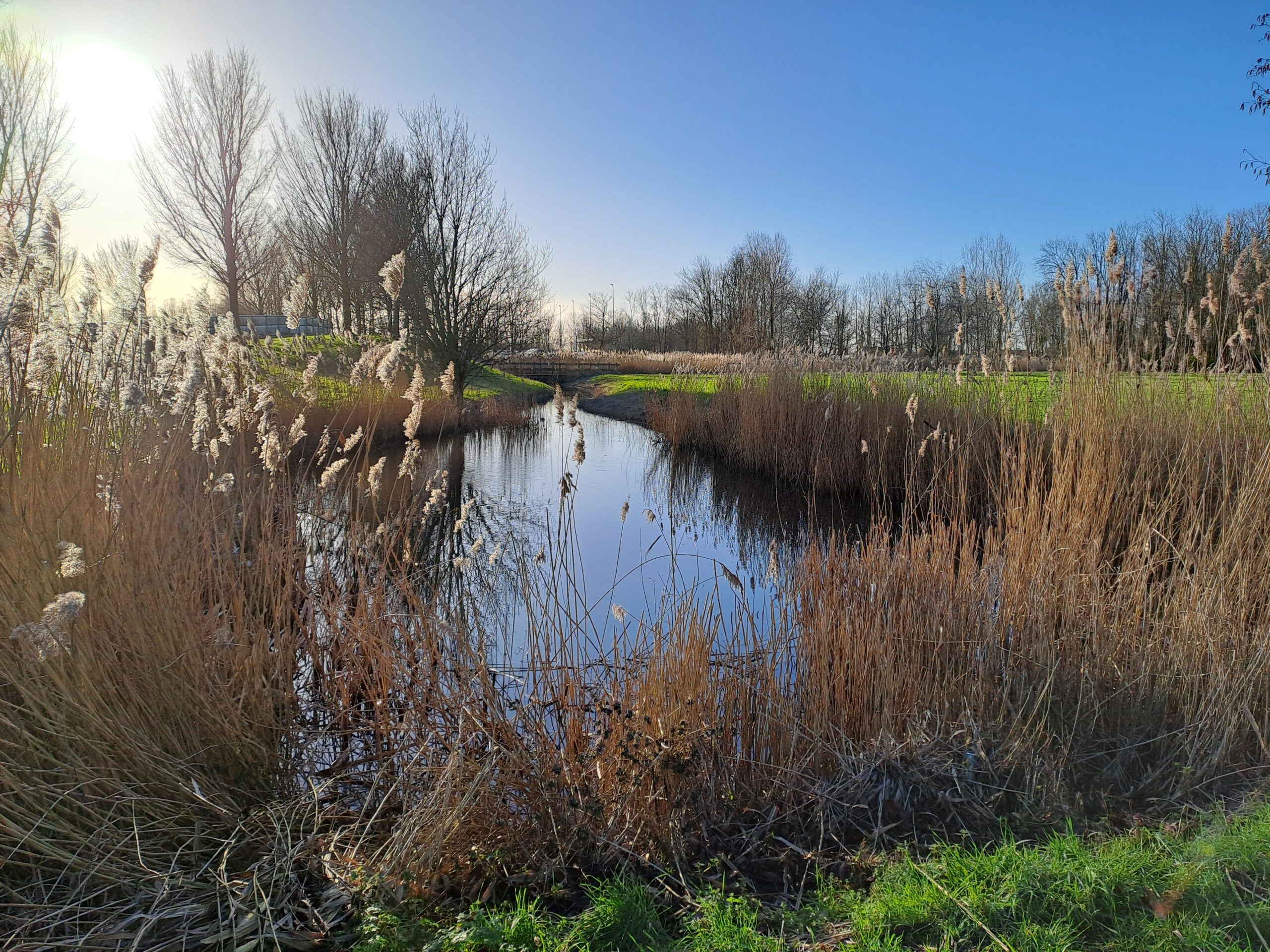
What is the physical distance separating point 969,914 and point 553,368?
29576 millimetres

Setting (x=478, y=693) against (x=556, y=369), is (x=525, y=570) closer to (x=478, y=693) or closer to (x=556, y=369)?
(x=478, y=693)

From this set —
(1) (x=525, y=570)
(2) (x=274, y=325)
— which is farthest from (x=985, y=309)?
(2) (x=274, y=325)

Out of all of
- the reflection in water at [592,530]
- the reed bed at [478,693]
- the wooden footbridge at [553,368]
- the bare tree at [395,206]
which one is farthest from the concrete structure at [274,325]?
the reed bed at [478,693]

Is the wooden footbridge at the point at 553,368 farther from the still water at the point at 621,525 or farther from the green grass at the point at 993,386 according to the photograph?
the still water at the point at 621,525

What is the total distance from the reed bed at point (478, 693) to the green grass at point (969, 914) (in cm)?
26

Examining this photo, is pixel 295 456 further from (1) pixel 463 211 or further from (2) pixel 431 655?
(1) pixel 463 211

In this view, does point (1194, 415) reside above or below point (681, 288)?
below

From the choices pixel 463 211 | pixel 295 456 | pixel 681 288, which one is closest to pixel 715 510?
pixel 295 456

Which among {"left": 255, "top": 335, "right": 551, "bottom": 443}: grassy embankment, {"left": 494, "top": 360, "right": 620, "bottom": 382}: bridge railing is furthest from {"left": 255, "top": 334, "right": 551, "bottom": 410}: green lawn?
{"left": 494, "top": 360, "right": 620, "bottom": 382}: bridge railing

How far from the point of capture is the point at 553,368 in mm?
30312

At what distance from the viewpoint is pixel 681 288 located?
4116 cm

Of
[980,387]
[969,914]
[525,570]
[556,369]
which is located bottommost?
[969,914]

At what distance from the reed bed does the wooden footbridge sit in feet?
63.8

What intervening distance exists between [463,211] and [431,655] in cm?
1481
